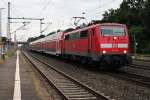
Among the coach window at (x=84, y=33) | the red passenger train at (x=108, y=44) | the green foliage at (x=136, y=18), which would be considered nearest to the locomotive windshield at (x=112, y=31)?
the red passenger train at (x=108, y=44)

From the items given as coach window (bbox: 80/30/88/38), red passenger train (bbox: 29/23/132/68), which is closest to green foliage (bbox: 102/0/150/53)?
coach window (bbox: 80/30/88/38)

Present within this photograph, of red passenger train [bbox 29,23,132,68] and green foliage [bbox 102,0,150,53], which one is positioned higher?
green foliage [bbox 102,0,150,53]

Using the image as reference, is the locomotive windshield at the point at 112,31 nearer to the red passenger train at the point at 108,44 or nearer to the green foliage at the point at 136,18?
the red passenger train at the point at 108,44

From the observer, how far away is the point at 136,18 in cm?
8712

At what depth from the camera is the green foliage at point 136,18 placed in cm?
7966

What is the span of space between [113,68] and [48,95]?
13.5 meters

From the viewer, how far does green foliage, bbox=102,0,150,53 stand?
79656mm

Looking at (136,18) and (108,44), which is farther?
(136,18)

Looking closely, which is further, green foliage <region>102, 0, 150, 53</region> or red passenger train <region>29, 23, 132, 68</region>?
green foliage <region>102, 0, 150, 53</region>

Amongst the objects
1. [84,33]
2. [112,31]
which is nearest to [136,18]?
[84,33]

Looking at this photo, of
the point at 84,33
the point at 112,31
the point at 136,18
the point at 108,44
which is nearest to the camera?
the point at 108,44

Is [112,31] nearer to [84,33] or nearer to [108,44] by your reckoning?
[108,44]

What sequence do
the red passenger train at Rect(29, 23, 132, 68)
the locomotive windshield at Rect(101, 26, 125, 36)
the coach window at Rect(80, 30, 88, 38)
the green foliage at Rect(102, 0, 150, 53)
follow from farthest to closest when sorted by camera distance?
the green foliage at Rect(102, 0, 150, 53)
the coach window at Rect(80, 30, 88, 38)
the locomotive windshield at Rect(101, 26, 125, 36)
the red passenger train at Rect(29, 23, 132, 68)

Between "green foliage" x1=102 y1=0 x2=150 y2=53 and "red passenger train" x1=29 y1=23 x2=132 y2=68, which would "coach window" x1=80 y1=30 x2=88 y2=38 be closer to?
"red passenger train" x1=29 y1=23 x2=132 y2=68
